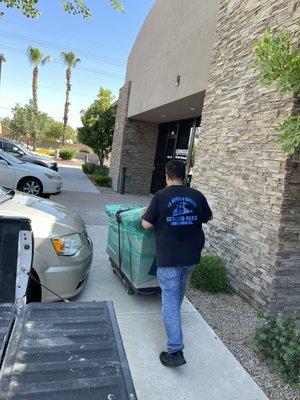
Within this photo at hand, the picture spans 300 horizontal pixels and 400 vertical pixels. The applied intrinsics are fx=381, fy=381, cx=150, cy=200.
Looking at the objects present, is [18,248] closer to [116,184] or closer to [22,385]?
[22,385]

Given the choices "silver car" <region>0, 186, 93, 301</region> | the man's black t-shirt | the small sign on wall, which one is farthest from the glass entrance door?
the man's black t-shirt

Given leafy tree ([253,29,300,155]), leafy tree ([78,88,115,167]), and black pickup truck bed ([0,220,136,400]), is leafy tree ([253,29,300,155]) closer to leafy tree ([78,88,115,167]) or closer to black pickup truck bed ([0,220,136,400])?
black pickup truck bed ([0,220,136,400])

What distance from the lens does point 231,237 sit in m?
5.46

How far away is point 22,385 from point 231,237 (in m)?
4.37

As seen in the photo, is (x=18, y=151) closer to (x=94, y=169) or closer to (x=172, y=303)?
(x=94, y=169)

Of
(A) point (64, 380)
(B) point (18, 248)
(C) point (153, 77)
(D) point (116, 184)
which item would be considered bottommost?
(D) point (116, 184)

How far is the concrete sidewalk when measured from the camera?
308cm

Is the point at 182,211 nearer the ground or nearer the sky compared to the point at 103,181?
nearer the sky

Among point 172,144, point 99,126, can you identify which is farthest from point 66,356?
point 99,126

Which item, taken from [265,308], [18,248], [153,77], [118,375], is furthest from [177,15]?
[118,375]

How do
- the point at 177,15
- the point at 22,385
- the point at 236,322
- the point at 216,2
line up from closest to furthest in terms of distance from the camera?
the point at 22,385 → the point at 236,322 → the point at 216,2 → the point at 177,15

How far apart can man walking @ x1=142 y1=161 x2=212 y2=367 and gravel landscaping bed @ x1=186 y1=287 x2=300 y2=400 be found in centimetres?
73

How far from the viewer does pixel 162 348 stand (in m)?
3.66

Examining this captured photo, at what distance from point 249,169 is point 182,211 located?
2085 mm
